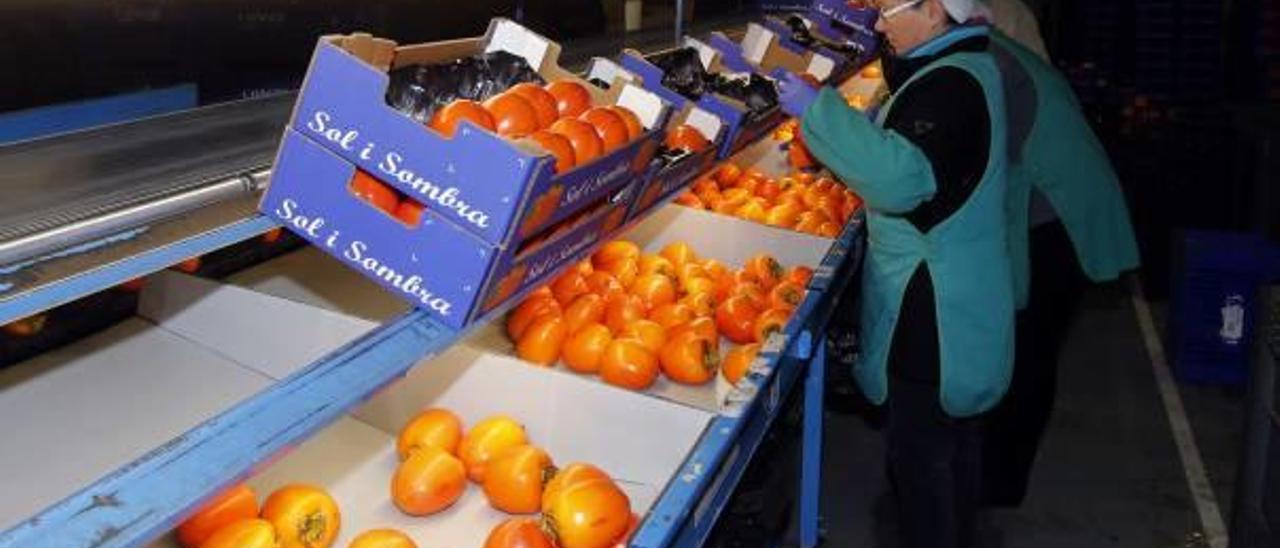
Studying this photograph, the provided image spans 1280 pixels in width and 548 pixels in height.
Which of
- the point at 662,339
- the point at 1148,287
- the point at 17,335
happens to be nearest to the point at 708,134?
the point at 662,339

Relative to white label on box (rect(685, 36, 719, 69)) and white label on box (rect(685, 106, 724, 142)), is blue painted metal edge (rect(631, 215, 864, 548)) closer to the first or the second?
white label on box (rect(685, 106, 724, 142))

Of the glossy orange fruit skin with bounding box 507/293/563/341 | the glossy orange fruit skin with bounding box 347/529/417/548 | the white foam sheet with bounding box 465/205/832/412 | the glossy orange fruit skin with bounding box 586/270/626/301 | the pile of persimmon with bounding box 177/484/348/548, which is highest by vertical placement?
the pile of persimmon with bounding box 177/484/348/548

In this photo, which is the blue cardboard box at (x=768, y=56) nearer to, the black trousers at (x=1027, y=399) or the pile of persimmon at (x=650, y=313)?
the pile of persimmon at (x=650, y=313)

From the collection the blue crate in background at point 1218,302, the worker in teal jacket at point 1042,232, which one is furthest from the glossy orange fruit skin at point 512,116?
the blue crate in background at point 1218,302

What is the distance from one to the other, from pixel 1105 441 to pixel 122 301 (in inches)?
162

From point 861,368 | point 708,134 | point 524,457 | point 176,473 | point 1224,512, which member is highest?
point 176,473

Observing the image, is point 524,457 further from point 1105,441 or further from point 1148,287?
point 1148,287

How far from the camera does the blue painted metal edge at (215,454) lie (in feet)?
3.18

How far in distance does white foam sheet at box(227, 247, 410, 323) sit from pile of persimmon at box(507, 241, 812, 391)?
352 mm

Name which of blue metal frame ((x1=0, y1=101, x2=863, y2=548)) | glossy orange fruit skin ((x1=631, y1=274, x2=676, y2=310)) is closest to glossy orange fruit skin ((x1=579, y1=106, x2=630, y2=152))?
blue metal frame ((x1=0, y1=101, x2=863, y2=548))

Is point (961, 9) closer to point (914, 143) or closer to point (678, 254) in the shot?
point (914, 143)

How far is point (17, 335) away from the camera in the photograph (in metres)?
1.75

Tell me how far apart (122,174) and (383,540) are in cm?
65

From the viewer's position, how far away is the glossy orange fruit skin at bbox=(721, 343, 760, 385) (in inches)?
97.2
